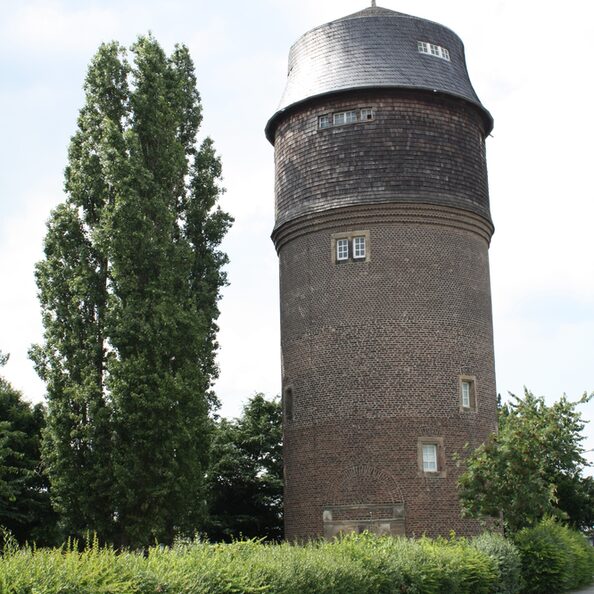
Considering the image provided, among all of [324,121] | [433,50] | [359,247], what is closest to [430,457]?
[359,247]

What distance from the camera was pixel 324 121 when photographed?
2948 cm

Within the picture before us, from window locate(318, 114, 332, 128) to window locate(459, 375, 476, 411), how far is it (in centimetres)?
857

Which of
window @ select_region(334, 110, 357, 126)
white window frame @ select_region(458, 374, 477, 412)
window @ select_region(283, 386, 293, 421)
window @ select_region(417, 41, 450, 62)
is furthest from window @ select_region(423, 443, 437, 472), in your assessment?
window @ select_region(417, 41, 450, 62)

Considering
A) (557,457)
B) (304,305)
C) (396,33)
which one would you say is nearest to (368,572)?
(557,457)

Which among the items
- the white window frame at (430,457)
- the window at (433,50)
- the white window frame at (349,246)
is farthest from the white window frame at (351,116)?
the white window frame at (430,457)

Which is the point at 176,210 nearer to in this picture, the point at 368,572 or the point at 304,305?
the point at 304,305

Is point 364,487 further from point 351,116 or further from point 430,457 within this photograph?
point 351,116

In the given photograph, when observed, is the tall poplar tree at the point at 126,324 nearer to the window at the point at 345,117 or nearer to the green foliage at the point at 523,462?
the window at the point at 345,117

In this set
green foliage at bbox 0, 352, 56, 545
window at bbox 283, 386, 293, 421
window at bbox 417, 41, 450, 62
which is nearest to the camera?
green foliage at bbox 0, 352, 56, 545

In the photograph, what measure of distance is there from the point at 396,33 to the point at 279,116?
4472mm

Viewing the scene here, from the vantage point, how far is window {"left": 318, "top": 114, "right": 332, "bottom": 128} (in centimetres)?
2936

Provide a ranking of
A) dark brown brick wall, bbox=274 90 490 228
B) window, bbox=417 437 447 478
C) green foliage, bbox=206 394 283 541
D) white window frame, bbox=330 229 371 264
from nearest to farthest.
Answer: window, bbox=417 437 447 478
white window frame, bbox=330 229 371 264
dark brown brick wall, bbox=274 90 490 228
green foliage, bbox=206 394 283 541

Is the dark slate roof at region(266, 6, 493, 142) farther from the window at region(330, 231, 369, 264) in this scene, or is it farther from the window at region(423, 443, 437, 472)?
the window at region(423, 443, 437, 472)

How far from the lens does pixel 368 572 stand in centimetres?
1563
